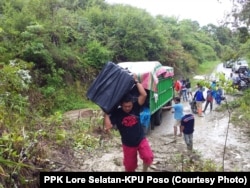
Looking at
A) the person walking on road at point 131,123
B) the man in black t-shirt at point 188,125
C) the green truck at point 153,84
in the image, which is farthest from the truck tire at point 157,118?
the person walking on road at point 131,123

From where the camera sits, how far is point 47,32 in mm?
14953

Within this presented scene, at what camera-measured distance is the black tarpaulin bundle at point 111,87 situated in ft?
16.0

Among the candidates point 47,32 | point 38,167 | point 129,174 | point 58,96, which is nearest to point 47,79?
point 58,96

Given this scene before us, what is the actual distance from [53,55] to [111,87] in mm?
10836

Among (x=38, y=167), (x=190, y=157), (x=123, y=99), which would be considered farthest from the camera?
(x=190, y=157)

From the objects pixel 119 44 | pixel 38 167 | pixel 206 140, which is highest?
pixel 119 44

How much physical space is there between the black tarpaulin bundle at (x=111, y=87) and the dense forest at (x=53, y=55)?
1.39 metres

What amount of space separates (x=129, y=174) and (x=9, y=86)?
5242mm

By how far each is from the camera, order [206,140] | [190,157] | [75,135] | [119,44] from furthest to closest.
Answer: [119,44], [206,140], [75,135], [190,157]

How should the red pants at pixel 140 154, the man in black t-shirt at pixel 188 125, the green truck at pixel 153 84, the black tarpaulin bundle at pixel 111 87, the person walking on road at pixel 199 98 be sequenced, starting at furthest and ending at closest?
the person walking on road at pixel 199 98 < the green truck at pixel 153 84 < the man in black t-shirt at pixel 188 125 < the red pants at pixel 140 154 < the black tarpaulin bundle at pixel 111 87

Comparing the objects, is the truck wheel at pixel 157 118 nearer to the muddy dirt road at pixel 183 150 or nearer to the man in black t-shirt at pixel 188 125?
the muddy dirt road at pixel 183 150

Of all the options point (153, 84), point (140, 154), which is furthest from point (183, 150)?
point (140, 154)

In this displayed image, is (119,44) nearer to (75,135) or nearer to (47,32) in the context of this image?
(47,32)

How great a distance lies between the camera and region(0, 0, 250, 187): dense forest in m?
6.79
